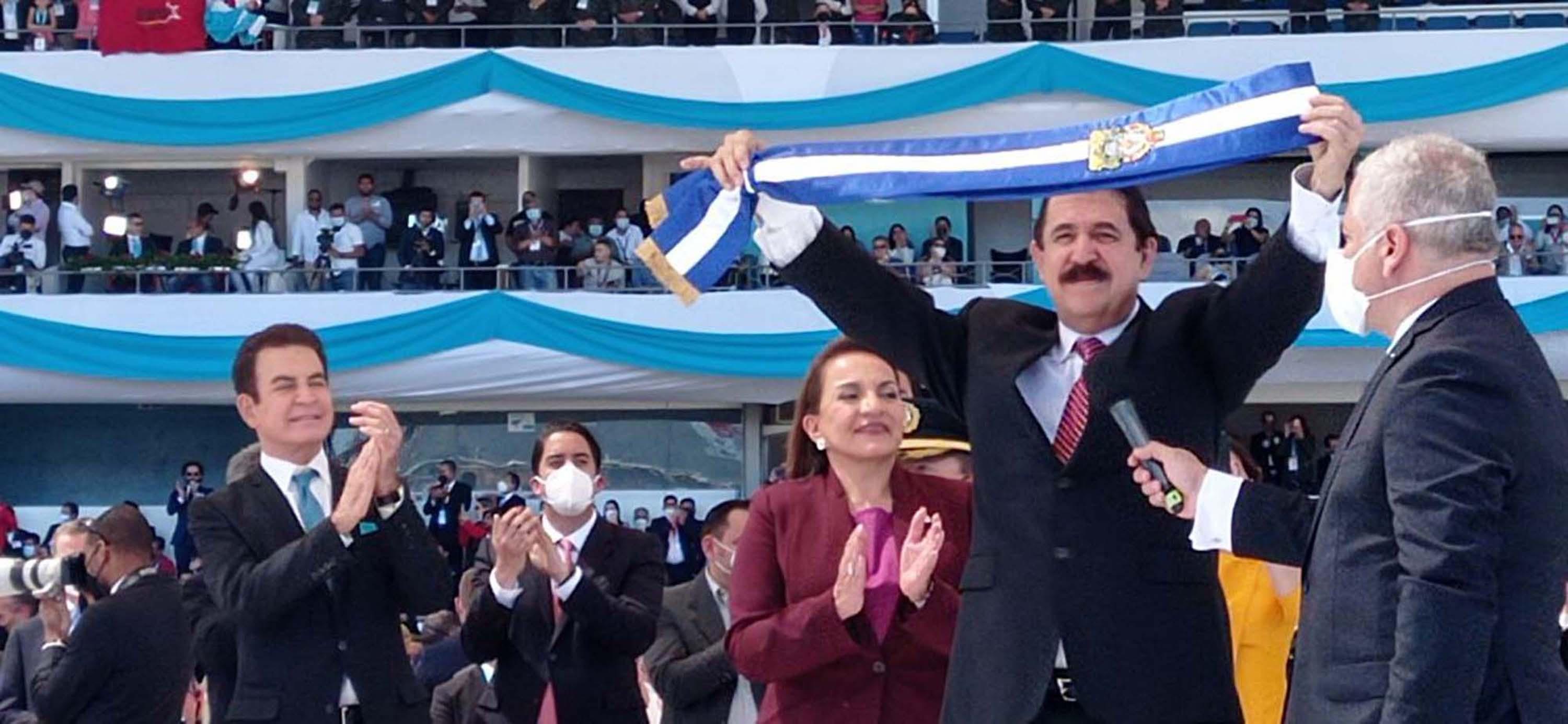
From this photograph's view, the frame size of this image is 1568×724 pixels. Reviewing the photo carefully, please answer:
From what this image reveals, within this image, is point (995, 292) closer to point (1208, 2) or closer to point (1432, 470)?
point (1208, 2)

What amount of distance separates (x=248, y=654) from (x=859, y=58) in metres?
16.8

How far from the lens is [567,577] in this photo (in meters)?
5.68

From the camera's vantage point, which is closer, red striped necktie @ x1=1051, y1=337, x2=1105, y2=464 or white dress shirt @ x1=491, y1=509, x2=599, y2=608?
red striped necktie @ x1=1051, y1=337, x2=1105, y2=464

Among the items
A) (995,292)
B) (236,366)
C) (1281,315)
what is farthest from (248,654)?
(995,292)

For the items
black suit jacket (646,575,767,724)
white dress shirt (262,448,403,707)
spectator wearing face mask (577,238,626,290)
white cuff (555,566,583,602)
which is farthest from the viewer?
spectator wearing face mask (577,238,626,290)

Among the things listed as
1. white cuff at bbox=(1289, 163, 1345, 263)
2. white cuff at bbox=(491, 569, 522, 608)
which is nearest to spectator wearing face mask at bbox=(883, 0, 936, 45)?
white cuff at bbox=(491, 569, 522, 608)

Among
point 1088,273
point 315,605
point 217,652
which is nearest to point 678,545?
point 217,652

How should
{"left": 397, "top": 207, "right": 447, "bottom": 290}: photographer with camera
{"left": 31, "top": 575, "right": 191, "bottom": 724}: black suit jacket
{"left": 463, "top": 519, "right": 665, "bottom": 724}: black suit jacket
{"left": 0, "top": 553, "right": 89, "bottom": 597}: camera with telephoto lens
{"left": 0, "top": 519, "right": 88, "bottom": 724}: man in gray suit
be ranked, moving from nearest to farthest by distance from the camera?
{"left": 0, "top": 553, "right": 89, "bottom": 597}: camera with telephoto lens → {"left": 463, "top": 519, "right": 665, "bottom": 724}: black suit jacket → {"left": 31, "top": 575, "right": 191, "bottom": 724}: black suit jacket → {"left": 0, "top": 519, "right": 88, "bottom": 724}: man in gray suit → {"left": 397, "top": 207, "right": 447, "bottom": 290}: photographer with camera

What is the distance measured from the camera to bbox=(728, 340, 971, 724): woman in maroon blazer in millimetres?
4445

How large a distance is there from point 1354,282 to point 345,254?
62.5 ft

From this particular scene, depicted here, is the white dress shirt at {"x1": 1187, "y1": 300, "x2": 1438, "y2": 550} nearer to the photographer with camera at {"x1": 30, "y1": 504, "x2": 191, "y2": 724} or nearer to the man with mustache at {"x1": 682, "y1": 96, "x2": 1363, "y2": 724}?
the man with mustache at {"x1": 682, "y1": 96, "x2": 1363, "y2": 724}

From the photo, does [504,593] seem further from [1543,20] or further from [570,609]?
[1543,20]

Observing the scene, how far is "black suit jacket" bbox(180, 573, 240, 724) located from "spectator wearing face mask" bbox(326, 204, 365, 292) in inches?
648

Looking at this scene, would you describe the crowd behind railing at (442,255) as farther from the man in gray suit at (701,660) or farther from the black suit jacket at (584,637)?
the black suit jacket at (584,637)
